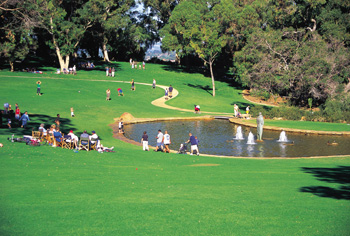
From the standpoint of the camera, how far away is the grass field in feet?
33.8

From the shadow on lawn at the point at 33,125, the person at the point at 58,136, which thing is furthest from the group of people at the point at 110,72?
the person at the point at 58,136

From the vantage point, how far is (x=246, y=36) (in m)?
73.7

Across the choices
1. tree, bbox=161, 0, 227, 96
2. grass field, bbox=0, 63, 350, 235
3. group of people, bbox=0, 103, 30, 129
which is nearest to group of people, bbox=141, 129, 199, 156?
grass field, bbox=0, 63, 350, 235

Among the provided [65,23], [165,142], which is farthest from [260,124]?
[65,23]

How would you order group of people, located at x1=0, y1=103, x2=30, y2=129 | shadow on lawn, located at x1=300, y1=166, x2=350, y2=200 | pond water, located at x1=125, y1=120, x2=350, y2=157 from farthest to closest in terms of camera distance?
group of people, located at x1=0, y1=103, x2=30, y2=129, pond water, located at x1=125, y1=120, x2=350, y2=157, shadow on lawn, located at x1=300, y1=166, x2=350, y2=200

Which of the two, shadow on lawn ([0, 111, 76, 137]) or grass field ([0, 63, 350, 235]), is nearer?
grass field ([0, 63, 350, 235])

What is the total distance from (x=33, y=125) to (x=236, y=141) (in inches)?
677

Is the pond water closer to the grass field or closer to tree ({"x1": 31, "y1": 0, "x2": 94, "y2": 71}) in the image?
the grass field

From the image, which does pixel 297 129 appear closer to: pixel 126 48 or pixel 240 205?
pixel 240 205

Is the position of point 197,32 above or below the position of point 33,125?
above

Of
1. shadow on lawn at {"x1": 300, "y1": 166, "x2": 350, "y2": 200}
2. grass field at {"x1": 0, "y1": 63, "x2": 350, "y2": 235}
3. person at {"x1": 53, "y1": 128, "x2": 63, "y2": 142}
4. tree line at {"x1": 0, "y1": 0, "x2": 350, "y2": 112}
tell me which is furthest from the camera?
tree line at {"x1": 0, "y1": 0, "x2": 350, "y2": 112}

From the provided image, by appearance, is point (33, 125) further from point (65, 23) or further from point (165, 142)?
point (65, 23)

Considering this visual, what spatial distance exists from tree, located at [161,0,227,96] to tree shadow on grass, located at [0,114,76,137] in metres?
33.0

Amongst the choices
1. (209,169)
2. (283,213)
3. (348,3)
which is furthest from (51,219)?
(348,3)
